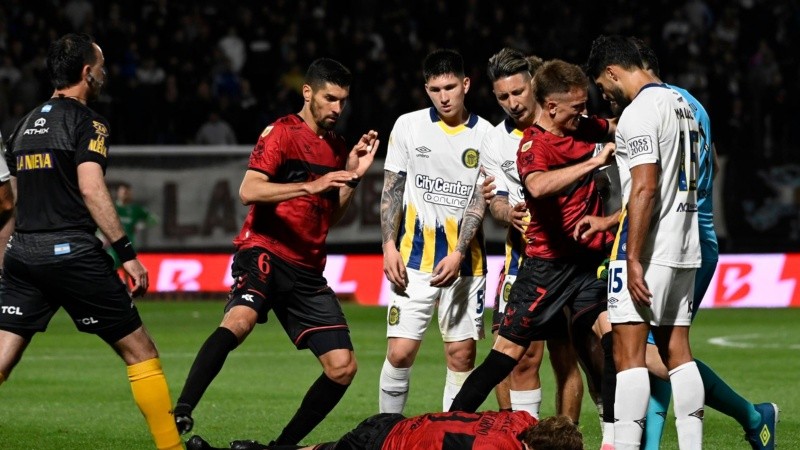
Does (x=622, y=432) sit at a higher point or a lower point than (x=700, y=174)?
lower

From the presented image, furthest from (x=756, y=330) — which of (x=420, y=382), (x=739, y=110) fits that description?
(x=739, y=110)

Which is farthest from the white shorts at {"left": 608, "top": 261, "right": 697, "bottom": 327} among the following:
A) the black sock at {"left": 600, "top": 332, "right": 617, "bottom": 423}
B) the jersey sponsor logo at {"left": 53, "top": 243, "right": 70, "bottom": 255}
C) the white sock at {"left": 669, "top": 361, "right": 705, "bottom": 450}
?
the jersey sponsor logo at {"left": 53, "top": 243, "right": 70, "bottom": 255}

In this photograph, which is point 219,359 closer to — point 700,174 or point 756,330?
point 700,174

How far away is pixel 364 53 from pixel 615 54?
54.5 feet

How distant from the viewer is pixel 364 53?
2338 centimetres

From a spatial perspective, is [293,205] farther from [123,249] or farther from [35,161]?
[35,161]

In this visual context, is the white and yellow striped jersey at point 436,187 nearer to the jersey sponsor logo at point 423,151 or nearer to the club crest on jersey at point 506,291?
the jersey sponsor logo at point 423,151

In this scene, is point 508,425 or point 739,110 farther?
point 739,110

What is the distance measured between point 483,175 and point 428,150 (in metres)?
0.39

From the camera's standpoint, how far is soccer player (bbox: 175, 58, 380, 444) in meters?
7.73

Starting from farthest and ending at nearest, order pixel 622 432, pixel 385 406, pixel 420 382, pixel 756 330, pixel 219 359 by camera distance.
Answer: pixel 756 330, pixel 420 382, pixel 385 406, pixel 219 359, pixel 622 432

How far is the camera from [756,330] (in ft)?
52.0

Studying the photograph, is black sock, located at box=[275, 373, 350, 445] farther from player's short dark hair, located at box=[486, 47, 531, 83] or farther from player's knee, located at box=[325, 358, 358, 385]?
player's short dark hair, located at box=[486, 47, 531, 83]

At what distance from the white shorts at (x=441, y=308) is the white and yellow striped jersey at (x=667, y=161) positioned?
175cm
